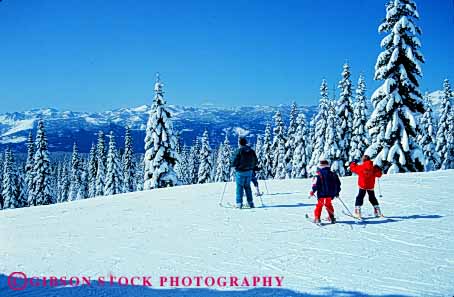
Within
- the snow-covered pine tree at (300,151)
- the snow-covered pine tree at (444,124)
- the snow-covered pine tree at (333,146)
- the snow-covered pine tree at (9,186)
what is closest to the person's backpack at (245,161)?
the snow-covered pine tree at (333,146)

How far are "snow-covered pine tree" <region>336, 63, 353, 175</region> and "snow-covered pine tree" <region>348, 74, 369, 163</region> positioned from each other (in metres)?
0.62

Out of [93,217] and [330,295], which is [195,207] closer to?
[93,217]

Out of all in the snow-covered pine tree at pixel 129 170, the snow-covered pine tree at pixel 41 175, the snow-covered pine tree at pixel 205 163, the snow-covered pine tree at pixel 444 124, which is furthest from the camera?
the snow-covered pine tree at pixel 129 170

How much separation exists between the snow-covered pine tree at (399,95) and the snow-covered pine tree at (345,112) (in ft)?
46.5

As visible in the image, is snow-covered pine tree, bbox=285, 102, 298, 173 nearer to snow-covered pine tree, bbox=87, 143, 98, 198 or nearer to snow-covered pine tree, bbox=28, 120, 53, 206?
snow-covered pine tree, bbox=28, 120, 53, 206

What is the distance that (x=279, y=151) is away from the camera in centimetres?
4950

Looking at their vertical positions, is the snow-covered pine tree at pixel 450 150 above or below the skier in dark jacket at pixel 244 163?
above

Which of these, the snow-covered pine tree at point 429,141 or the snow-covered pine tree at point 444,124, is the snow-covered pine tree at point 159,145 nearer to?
the snow-covered pine tree at point 429,141

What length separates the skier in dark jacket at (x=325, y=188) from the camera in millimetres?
9094

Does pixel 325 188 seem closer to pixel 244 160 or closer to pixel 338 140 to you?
pixel 244 160

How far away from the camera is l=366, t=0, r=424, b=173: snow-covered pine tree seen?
2127 cm

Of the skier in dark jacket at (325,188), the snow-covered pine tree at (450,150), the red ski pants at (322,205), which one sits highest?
the snow-covered pine tree at (450,150)

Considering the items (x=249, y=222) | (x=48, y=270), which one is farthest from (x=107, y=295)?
(x=249, y=222)

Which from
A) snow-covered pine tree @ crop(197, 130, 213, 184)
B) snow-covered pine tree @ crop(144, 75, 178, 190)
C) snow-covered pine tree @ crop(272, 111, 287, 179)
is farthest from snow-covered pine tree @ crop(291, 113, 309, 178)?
snow-covered pine tree @ crop(144, 75, 178, 190)
